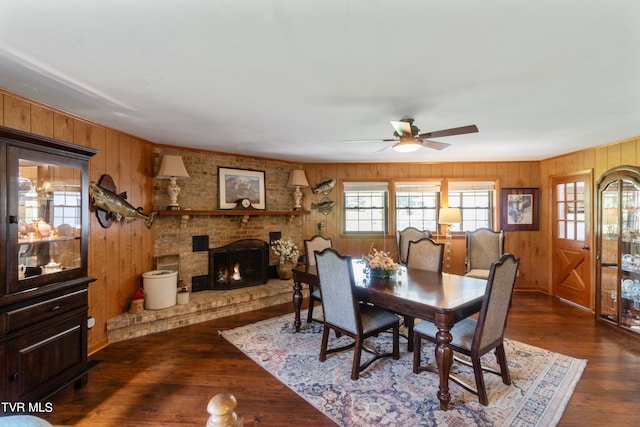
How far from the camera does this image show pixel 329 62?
1.82 metres

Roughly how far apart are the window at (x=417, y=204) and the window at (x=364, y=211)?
30 cm

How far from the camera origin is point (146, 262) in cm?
392

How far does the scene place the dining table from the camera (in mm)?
2146

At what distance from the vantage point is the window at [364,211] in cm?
575

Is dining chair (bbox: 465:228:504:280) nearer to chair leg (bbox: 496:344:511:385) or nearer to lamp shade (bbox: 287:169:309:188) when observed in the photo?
chair leg (bbox: 496:344:511:385)

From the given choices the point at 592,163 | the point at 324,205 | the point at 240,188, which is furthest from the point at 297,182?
the point at 592,163

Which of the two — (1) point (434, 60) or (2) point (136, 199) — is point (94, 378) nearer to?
(2) point (136, 199)

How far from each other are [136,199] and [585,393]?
189 inches

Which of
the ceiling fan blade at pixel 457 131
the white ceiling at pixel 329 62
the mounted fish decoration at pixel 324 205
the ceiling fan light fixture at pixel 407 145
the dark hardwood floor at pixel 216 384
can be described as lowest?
the dark hardwood floor at pixel 216 384

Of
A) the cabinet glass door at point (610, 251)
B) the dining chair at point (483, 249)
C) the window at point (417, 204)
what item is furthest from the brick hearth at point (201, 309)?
the cabinet glass door at point (610, 251)

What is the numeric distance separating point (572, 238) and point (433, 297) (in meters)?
3.71

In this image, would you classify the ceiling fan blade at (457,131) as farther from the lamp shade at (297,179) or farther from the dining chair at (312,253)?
the lamp shade at (297,179)

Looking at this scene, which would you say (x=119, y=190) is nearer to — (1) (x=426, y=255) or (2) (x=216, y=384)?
(2) (x=216, y=384)

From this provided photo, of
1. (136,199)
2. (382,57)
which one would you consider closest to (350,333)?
(382,57)
